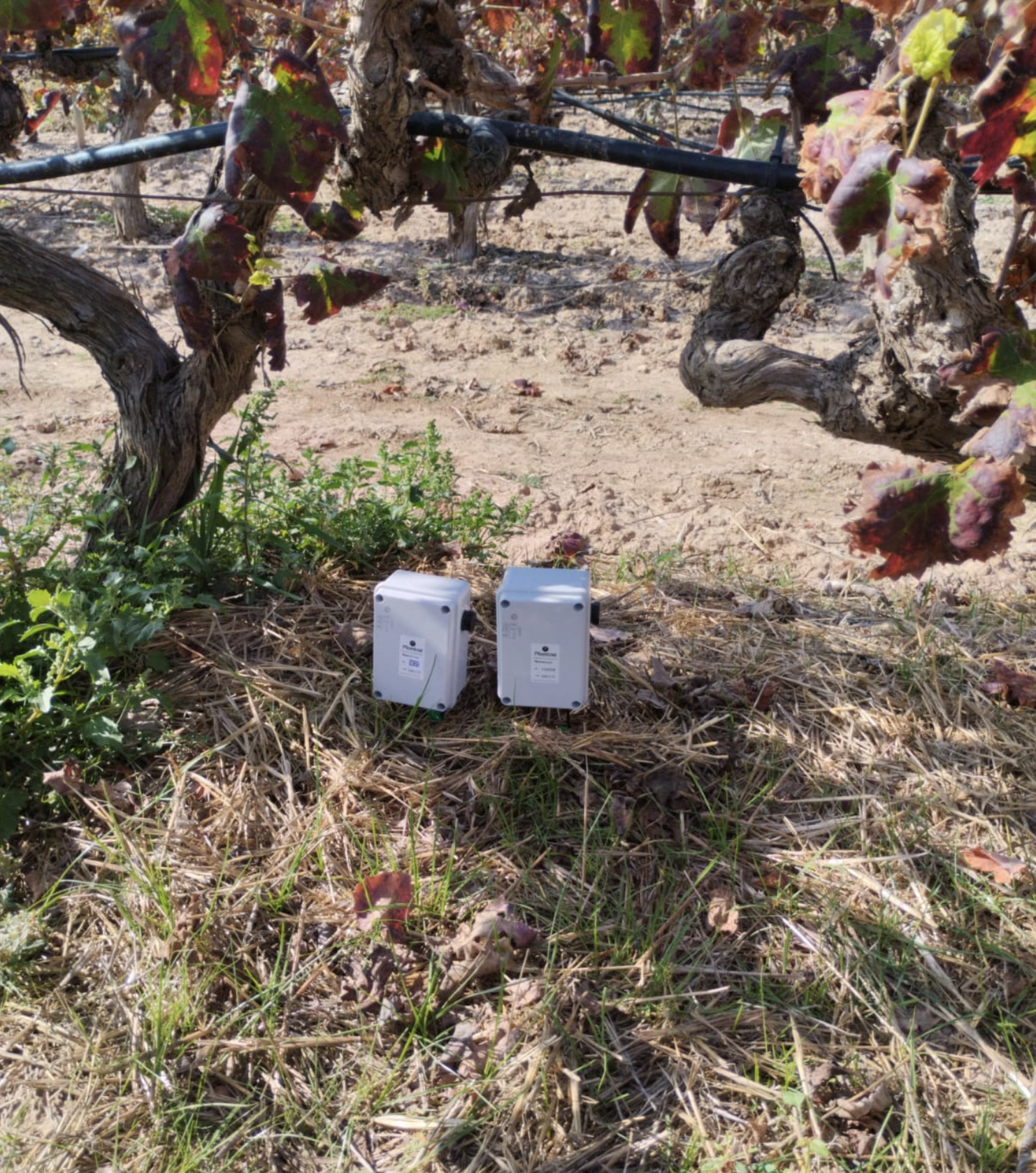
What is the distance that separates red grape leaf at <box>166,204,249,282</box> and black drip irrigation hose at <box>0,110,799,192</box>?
0.85 ft

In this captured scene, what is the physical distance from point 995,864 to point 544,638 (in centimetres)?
101

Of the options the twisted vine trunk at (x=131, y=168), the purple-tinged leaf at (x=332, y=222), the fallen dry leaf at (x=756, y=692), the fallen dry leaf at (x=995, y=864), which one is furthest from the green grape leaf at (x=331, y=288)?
the twisted vine trunk at (x=131, y=168)

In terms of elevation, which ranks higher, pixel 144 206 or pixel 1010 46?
pixel 1010 46

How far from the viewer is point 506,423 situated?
5.44m

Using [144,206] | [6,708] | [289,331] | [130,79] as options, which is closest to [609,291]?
[289,331]

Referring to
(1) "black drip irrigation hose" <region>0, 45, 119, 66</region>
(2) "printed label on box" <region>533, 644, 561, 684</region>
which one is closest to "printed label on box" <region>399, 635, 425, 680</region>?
(2) "printed label on box" <region>533, 644, 561, 684</region>

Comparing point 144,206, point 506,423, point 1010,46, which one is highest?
point 1010,46

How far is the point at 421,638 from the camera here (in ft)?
7.27

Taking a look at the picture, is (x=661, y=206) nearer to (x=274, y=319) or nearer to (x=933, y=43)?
(x=274, y=319)

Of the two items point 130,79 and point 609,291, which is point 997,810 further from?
point 130,79

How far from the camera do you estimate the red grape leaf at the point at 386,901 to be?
1.91 metres

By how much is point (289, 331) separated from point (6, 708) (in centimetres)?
485

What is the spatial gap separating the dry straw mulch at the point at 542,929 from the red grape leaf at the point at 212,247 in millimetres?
922

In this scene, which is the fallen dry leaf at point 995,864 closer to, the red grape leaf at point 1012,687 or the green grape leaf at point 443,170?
the red grape leaf at point 1012,687
